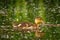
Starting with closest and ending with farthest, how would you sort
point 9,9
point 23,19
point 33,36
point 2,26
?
point 33,36, point 2,26, point 23,19, point 9,9

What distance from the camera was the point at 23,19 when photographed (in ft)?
19.1

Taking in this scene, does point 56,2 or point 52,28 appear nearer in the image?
point 52,28

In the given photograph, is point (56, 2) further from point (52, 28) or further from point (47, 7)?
point (52, 28)

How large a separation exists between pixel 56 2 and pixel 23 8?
114 centimetres

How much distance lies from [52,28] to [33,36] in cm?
58

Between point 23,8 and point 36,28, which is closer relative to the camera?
point 36,28

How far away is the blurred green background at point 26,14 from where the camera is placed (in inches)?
178

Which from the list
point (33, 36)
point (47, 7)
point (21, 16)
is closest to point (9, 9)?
point (21, 16)

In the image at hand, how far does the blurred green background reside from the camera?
178 inches

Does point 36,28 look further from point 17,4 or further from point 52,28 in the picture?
point 17,4

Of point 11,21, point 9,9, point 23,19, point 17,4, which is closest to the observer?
point 11,21

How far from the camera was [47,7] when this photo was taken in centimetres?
690

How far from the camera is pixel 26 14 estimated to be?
6262mm

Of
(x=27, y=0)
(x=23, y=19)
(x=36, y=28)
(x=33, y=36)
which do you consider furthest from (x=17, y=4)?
(x=33, y=36)
